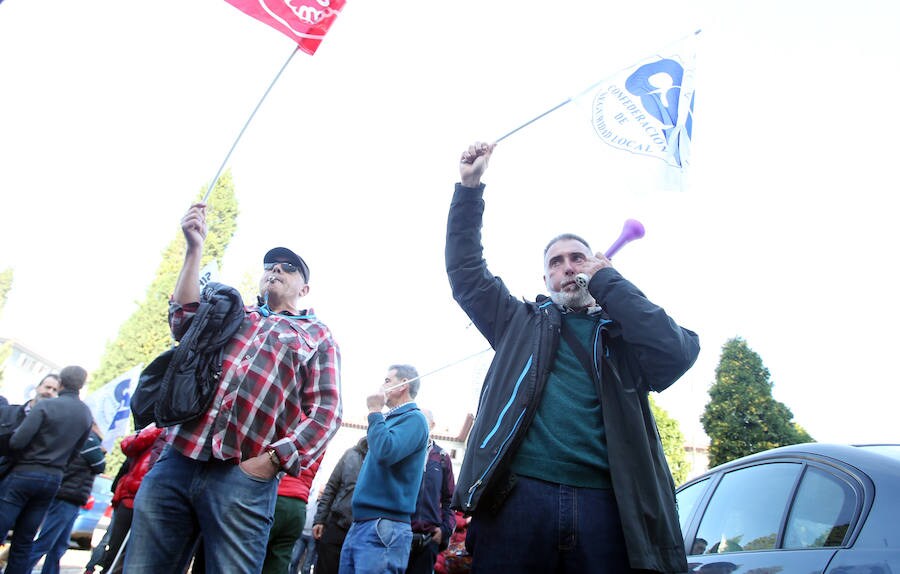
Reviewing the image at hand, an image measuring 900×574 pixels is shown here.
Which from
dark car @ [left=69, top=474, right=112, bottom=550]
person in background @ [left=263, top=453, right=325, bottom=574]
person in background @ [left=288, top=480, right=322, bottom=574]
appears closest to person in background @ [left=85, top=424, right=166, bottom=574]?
person in background @ [left=263, top=453, right=325, bottom=574]

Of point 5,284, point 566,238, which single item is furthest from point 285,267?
point 5,284

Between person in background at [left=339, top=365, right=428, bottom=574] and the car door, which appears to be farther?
person in background at [left=339, top=365, right=428, bottom=574]

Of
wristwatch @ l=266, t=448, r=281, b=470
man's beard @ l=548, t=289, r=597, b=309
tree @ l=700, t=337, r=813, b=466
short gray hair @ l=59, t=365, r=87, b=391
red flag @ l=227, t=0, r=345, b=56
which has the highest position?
tree @ l=700, t=337, r=813, b=466

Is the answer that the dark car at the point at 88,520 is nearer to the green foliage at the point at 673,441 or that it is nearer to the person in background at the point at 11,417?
the person in background at the point at 11,417

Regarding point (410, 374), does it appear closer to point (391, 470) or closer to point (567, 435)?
point (391, 470)

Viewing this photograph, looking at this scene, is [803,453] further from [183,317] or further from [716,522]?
[183,317]

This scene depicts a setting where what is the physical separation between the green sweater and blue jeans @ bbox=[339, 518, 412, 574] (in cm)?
241

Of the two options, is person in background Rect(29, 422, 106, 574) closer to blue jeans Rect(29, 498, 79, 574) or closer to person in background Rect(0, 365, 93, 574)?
blue jeans Rect(29, 498, 79, 574)

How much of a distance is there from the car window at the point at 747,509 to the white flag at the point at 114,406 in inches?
300

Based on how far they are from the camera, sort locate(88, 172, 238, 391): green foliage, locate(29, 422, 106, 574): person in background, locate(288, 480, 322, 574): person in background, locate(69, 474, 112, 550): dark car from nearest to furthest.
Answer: locate(29, 422, 106, 574): person in background, locate(288, 480, 322, 574): person in background, locate(69, 474, 112, 550): dark car, locate(88, 172, 238, 391): green foliage

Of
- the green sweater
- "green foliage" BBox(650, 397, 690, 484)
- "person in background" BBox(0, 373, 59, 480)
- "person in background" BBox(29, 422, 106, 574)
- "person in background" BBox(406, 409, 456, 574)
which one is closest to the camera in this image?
the green sweater

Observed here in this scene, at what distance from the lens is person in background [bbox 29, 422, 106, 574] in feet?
19.6

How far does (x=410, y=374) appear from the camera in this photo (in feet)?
16.1

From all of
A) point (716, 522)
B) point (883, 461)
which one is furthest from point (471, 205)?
point (716, 522)
